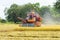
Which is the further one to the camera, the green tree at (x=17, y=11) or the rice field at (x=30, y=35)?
the green tree at (x=17, y=11)

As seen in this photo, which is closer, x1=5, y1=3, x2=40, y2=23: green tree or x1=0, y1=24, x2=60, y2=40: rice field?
x1=0, y1=24, x2=60, y2=40: rice field

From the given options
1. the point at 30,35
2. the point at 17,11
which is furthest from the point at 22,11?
the point at 30,35

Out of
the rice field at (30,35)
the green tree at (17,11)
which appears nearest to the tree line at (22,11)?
the green tree at (17,11)

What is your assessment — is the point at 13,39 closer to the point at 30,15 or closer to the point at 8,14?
the point at 30,15

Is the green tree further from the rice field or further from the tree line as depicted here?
the rice field

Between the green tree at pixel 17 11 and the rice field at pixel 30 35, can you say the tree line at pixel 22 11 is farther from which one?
the rice field at pixel 30 35

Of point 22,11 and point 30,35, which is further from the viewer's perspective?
point 22,11

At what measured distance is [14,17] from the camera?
107 ft

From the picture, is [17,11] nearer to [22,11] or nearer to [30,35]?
[22,11]

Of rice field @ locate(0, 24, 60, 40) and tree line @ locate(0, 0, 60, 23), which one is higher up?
rice field @ locate(0, 24, 60, 40)

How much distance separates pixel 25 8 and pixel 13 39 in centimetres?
2904

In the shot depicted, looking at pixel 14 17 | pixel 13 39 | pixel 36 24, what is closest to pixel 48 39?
pixel 13 39

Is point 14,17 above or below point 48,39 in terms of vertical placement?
below

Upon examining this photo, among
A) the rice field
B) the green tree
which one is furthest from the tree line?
the rice field
